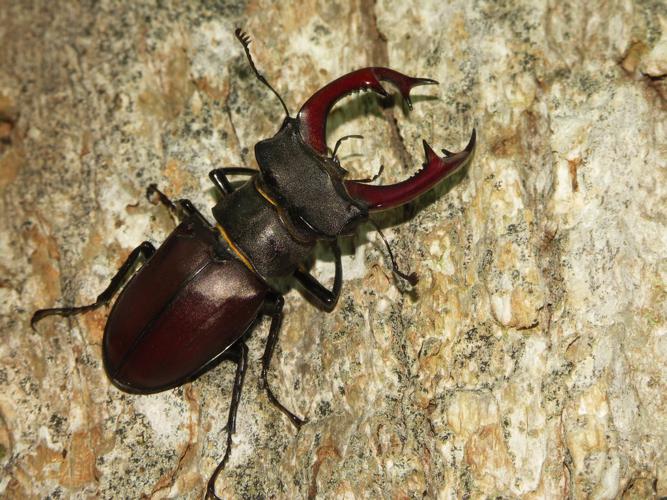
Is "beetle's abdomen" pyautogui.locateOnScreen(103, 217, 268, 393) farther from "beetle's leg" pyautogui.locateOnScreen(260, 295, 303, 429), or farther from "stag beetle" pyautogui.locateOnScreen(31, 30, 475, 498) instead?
"beetle's leg" pyautogui.locateOnScreen(260, 295, 303, 429)

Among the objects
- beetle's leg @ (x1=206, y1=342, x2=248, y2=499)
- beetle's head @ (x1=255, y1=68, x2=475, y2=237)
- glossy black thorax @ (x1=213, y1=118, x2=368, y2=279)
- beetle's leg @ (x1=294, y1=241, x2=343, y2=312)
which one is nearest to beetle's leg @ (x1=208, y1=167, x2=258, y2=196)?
glossy black thorax @ (x1=213, y1=118, x2=368, y2=279)

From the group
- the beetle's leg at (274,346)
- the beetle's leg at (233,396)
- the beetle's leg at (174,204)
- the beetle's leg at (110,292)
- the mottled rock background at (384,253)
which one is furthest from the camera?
the beetle's leg at (174,204)

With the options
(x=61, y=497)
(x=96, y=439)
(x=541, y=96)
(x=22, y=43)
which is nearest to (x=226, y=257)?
(x=96, y=439)

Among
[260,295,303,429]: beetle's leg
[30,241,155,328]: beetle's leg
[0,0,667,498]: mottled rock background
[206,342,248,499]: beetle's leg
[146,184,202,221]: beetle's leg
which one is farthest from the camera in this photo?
[146,184,202,221]: beetle's leg

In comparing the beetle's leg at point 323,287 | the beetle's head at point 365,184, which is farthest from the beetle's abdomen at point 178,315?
the beetle's head at point 365,184

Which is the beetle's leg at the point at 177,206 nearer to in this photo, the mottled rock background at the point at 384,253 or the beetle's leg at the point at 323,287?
the mottled rock background at the point at 384,253

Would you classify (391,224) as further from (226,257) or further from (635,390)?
(635,390)
